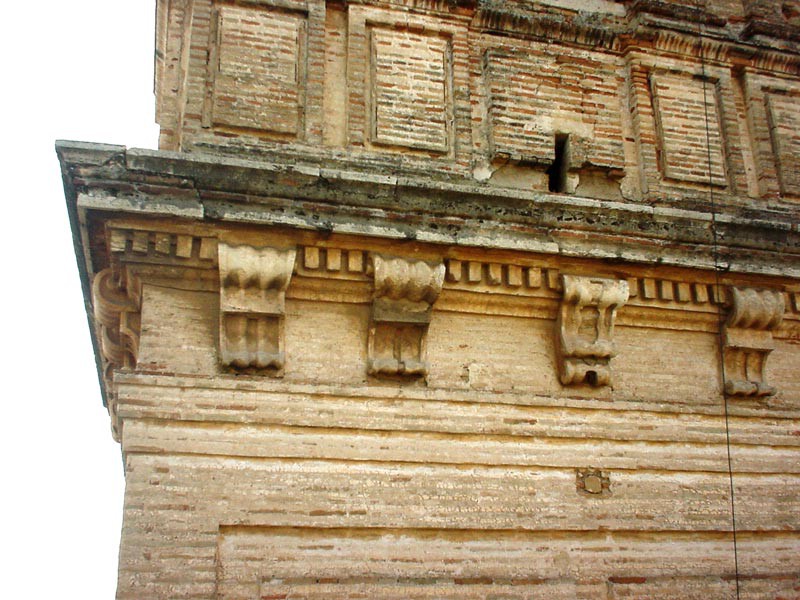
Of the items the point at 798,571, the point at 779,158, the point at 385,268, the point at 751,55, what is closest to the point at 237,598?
the point at 385,268

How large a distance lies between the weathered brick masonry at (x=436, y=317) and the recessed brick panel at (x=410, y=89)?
2cm

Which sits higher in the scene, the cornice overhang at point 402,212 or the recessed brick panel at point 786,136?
the recessed brick panel at point 786,136

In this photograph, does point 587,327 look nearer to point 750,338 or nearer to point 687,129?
point 750,338

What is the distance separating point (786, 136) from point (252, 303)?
16.4 feet

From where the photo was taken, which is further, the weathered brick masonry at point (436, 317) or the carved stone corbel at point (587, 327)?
the carved stone corbel at point (587, 327)

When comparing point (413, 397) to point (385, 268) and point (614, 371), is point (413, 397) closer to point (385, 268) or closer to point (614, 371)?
point (385, 268)

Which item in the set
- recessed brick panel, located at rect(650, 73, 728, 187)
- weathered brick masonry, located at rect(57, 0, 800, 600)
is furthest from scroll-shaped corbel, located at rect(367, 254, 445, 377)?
recessed brick panel, located at rect(650, 73, 728, 187)

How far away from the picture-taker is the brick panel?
7609 mm

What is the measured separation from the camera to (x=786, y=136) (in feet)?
27.4

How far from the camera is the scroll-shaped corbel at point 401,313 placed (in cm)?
658

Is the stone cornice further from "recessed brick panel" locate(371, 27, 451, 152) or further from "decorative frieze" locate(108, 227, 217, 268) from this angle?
"recessed brick panel" locate(371, 27, 451, 152)

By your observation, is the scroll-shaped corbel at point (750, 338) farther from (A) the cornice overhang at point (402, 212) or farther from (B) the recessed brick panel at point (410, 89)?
(B) the recessed brick panel at point (410, 89)

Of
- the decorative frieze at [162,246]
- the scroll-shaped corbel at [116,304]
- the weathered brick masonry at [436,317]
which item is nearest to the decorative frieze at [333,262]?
the weathered brick masonry at [436,317]

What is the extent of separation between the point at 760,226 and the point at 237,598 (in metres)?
4.71
